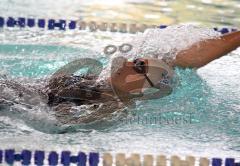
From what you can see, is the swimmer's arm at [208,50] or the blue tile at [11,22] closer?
the swimmer's arm at [208,50]

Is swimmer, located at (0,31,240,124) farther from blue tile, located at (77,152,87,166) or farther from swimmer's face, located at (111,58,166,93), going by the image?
blue tile, located at (77,152,87,166)

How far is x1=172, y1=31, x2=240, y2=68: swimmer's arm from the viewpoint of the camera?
2.69 m

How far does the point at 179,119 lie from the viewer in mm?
2775

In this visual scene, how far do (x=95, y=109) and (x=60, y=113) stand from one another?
17 cm

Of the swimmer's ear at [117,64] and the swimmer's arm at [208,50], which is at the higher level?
the swimmer's arm at [208,50]

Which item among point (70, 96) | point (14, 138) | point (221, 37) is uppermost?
point (221, 37)

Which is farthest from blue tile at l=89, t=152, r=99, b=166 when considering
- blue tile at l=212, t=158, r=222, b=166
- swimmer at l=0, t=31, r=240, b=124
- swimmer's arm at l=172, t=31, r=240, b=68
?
swimmer's arm at l=172, t=31, r=240, b=68

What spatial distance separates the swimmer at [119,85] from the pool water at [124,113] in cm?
6

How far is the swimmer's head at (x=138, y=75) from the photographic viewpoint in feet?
8.29

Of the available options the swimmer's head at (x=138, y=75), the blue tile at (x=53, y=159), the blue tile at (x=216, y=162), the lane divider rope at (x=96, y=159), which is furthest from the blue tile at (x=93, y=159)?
the blue tile at (x=216, y=162)

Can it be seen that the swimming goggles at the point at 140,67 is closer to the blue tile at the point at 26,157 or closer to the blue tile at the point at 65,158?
the blue tile at the point at 65,158

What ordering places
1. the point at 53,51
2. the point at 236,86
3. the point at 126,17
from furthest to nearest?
the point at 126,17 → the point at 53,51 → the point at 236,86

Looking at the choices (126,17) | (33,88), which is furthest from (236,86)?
(126,17)

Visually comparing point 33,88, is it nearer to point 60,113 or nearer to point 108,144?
point 60,113
